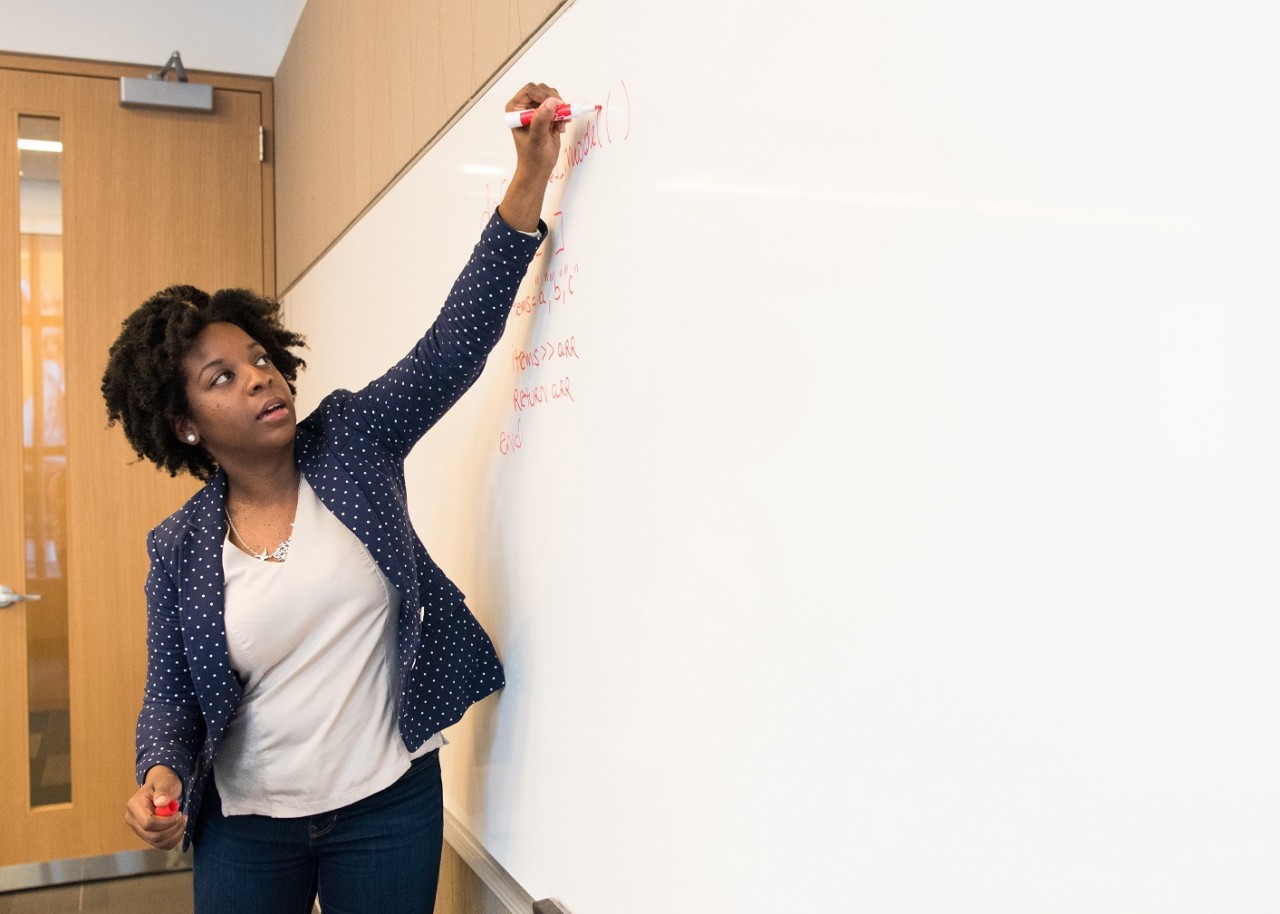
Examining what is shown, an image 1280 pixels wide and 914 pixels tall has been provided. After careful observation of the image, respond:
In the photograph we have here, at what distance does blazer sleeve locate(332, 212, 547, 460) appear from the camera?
1.08 meters

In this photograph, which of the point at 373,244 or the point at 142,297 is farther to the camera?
the point at 142,297

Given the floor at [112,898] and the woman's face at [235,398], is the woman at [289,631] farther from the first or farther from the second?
the floor at [112,898]

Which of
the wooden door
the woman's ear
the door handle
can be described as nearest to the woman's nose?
the woman's ear

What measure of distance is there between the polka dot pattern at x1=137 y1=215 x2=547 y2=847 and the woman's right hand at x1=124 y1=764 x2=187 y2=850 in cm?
2

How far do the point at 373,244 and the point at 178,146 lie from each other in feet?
5.63

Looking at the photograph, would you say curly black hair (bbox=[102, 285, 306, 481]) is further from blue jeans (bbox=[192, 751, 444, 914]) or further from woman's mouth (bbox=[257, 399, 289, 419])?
blue jeans (bbox=[192, 751, 444, 914])

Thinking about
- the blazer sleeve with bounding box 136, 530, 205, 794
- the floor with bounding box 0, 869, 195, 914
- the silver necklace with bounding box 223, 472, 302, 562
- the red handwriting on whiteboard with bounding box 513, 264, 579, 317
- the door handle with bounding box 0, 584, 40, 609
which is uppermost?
the red handwriting on whiteboard with bounding box 513, 264, 579, 317

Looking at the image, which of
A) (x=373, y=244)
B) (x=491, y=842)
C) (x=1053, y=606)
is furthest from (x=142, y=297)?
(x=1053, y=606)

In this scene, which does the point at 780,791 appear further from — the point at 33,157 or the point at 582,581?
the point at 33,157

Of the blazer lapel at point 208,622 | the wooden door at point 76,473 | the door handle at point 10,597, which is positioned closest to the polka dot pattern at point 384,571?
the blazer lapel at point 208,622

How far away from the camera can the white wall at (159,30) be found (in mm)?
3045

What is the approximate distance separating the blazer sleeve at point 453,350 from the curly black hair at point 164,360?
0.20 m

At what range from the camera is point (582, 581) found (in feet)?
3.43

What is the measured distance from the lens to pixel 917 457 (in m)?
0.60
